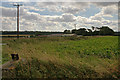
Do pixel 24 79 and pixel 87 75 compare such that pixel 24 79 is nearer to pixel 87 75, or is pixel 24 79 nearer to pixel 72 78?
pixel 72 78

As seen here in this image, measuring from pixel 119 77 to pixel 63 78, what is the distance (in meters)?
2.01

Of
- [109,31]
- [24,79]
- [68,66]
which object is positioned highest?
[109,31]

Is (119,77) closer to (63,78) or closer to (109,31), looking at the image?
(63,78)

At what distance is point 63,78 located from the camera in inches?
169

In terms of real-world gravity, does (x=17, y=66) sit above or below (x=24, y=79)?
above

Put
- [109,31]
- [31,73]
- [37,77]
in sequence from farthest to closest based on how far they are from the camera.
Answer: [109,31] → [31,73] → [37,77]

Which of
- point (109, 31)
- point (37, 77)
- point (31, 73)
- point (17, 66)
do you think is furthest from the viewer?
point (109, 31)

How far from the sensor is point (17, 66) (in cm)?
497

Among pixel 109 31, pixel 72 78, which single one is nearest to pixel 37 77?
pixel 72 78

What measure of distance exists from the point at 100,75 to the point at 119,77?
26.4 inches

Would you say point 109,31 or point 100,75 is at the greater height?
point 109,31

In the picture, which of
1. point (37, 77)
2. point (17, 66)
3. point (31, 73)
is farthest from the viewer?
Answer: point (17, 66)

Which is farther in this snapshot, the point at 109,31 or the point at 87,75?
the point at 109,31

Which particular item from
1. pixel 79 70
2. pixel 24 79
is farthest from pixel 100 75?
pixel 24 79
